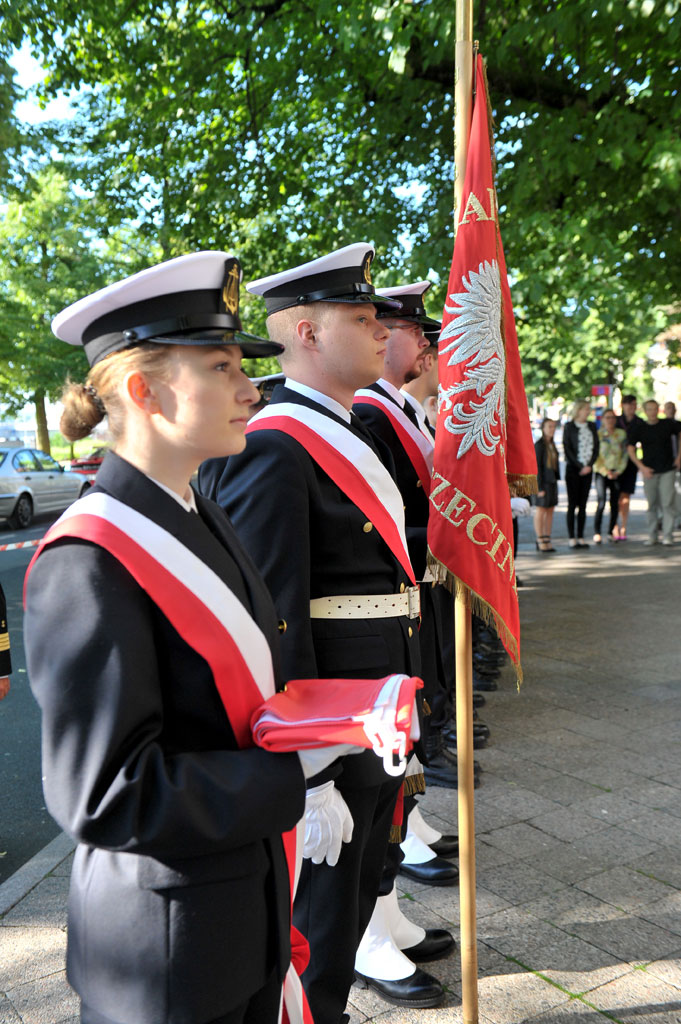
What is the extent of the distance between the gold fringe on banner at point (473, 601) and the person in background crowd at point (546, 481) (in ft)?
32.2

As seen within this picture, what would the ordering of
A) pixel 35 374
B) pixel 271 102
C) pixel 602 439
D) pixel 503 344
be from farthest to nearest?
pixel 35 374
pixel 602 439
pixel 271 102
pixel 503 344

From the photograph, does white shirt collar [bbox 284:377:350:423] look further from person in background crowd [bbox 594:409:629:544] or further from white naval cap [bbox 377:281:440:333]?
person in background crowd [bbox 594:409:629:544]

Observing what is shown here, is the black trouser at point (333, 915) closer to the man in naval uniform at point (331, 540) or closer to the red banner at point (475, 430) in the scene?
the man in naval uniform at point (331, 540)

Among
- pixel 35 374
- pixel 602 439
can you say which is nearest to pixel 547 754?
pixel 602 439

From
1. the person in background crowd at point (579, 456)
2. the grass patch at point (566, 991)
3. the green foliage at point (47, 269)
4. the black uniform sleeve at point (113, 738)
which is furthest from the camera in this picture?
the green foliage at point (47, 269)

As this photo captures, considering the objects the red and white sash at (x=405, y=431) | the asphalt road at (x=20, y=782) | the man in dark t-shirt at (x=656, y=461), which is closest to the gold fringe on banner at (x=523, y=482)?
the red and white sash at (x=405, y=431)

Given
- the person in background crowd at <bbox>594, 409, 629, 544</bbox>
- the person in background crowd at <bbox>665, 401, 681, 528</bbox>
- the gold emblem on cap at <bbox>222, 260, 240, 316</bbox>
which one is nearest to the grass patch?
the gold emblem on cap at <bbox>222, 260, 240, 316</bbox>

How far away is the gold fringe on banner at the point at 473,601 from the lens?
3.02 m

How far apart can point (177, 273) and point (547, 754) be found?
13.7 feet

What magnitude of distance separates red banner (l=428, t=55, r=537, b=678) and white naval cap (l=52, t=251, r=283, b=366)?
4.56ft

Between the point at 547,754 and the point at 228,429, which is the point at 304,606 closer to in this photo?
the point at 228,429

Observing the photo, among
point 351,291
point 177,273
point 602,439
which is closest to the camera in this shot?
point 177,273

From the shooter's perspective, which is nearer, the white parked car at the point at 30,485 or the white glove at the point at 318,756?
the white glove at the point at 318,756

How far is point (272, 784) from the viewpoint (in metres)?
1.54
